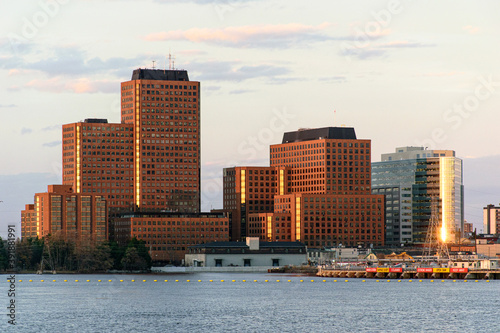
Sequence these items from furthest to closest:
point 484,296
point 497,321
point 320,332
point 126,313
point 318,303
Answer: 1. point 484,296
2. point 318,303
3. point 126,313
4. point 497,321
5. point 320,332

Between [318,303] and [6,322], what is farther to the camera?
[318,303]

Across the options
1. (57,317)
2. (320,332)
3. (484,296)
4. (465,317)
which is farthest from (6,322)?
(484,296)

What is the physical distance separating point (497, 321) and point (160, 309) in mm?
51823

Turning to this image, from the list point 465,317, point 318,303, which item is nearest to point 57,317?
point 318,303

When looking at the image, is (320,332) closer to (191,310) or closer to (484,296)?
(191,310)

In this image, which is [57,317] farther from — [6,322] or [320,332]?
[320,332]

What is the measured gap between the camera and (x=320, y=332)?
5118 inches

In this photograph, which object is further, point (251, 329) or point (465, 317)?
point (465, 317)

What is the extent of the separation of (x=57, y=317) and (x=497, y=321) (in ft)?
201

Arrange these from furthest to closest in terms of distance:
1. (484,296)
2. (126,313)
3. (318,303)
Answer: (484,296) < (318,303) < (126,313)

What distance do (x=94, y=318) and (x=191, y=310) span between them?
18.9 metres

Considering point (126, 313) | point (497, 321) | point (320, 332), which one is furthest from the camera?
point (126, 313)

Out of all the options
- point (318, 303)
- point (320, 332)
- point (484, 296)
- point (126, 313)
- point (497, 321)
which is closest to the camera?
point (320, 332)

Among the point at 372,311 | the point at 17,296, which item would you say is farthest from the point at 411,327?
the point at 17,296
